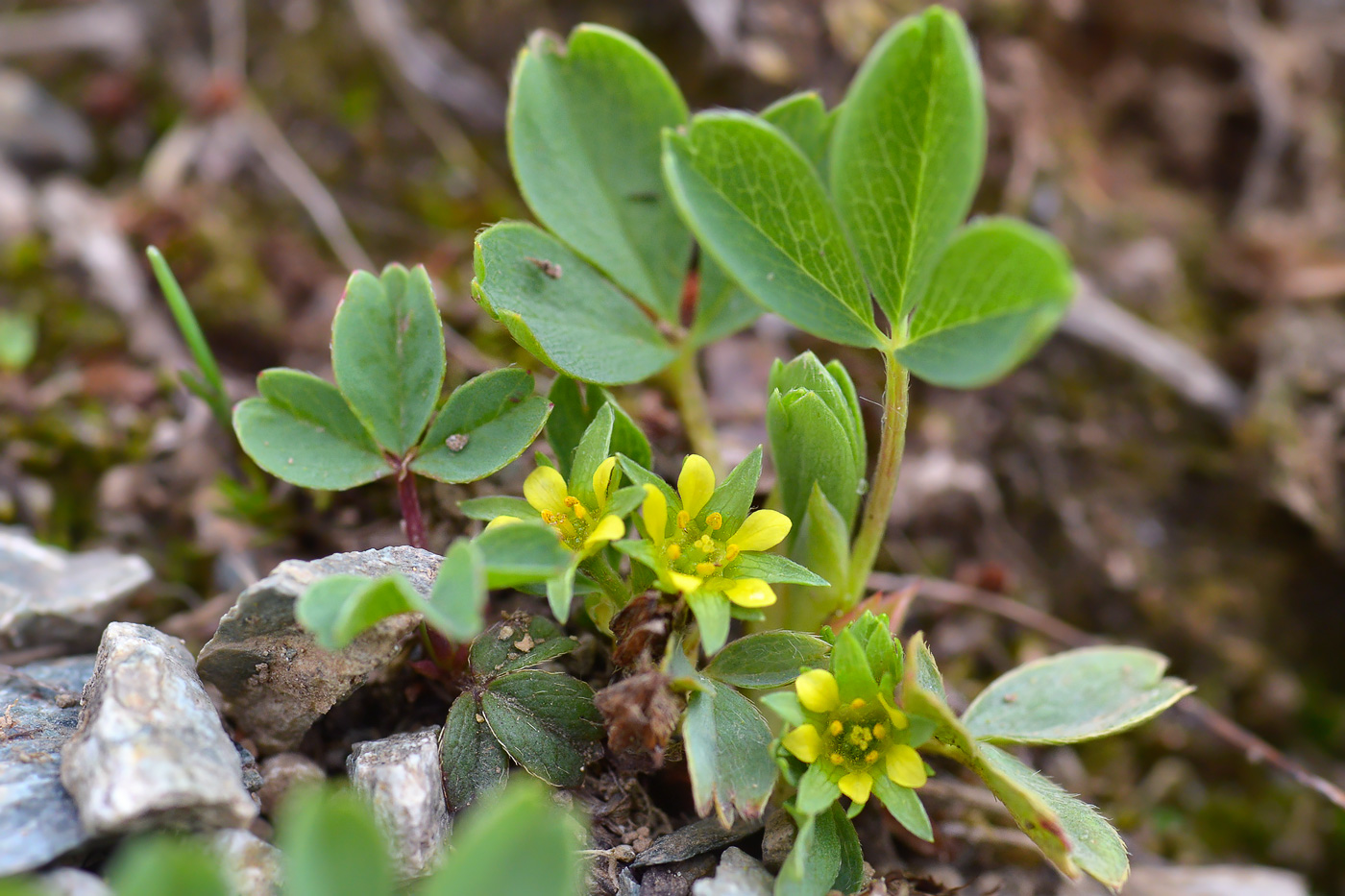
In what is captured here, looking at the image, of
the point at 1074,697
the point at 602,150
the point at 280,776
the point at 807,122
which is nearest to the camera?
the point at 280,776

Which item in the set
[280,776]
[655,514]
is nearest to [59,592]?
[280,776]

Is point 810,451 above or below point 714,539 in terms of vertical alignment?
above

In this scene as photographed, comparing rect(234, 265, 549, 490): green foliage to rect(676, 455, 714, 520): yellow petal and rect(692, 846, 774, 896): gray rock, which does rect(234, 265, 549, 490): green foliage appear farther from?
rect(692, 846, 774, 896): gray rock

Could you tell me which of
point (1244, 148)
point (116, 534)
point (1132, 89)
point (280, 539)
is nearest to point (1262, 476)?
point (1244, 148)

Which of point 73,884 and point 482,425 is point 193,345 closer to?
point 482,425

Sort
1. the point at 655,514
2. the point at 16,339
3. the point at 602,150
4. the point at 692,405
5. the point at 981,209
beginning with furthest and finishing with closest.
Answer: the point at 981,209 → the point at 16,339 → the point at 692,405 → the point at 602,150 → the point at 655,514

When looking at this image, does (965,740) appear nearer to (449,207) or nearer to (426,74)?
(449,207)
